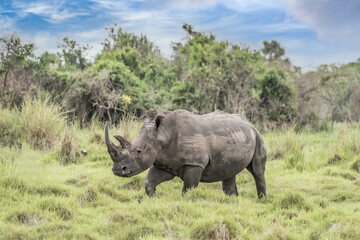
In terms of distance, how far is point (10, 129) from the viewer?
1133 cm

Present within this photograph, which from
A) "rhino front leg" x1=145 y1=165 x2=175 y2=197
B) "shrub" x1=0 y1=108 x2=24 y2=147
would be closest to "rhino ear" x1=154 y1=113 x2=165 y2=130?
"rhino front leg" x1=145 y1=165 x2=175 y2=197

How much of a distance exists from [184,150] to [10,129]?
21.5ft

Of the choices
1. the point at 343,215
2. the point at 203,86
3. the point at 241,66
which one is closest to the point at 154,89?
the point at 203,86

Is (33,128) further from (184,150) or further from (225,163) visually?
(225,163)

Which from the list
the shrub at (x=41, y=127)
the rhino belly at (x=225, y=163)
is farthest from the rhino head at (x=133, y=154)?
the shrub at (x=41, y=127)

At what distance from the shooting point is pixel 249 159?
712 centimetres

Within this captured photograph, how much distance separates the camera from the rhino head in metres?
6.05

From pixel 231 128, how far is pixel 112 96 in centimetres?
1056

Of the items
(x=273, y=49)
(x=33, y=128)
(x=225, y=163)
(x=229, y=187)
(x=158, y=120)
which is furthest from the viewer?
(x=273, y=49)

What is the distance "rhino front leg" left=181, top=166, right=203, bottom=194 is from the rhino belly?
0.26 meters

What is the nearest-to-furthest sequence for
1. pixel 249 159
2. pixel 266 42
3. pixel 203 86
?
pixel 249 159 < pixel 203 86 < pixel 266 42

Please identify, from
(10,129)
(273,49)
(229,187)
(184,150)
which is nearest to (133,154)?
(184,150)

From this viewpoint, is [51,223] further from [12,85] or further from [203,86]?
[203,86]

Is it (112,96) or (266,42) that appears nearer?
(112,96)
